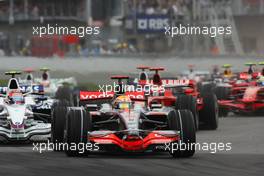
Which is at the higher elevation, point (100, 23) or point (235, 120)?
point (100, 23)

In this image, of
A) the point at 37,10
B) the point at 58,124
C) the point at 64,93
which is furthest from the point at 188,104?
the point at 37,10

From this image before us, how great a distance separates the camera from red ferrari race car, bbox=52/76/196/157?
14.2 metres

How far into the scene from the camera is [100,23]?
43781mm

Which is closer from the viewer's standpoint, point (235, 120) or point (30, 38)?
point (235, 120)

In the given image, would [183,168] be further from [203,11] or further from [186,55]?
[203,11]

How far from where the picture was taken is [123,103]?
15422mm

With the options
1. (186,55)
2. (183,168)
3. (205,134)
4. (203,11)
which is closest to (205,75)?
(186,55)

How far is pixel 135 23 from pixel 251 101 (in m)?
19.8

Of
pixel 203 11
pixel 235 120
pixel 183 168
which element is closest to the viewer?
pixel 183 168

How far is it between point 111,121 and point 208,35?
25.0 m

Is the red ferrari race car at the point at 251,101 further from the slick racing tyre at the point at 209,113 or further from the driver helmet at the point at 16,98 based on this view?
the driver helmet at the point at 16,98

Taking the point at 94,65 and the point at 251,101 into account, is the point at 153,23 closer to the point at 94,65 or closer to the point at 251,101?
the point at 94,65

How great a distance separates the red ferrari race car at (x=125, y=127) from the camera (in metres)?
14.2

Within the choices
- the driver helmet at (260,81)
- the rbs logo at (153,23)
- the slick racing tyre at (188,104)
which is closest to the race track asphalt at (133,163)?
the slick racing tyre at (188,104)
